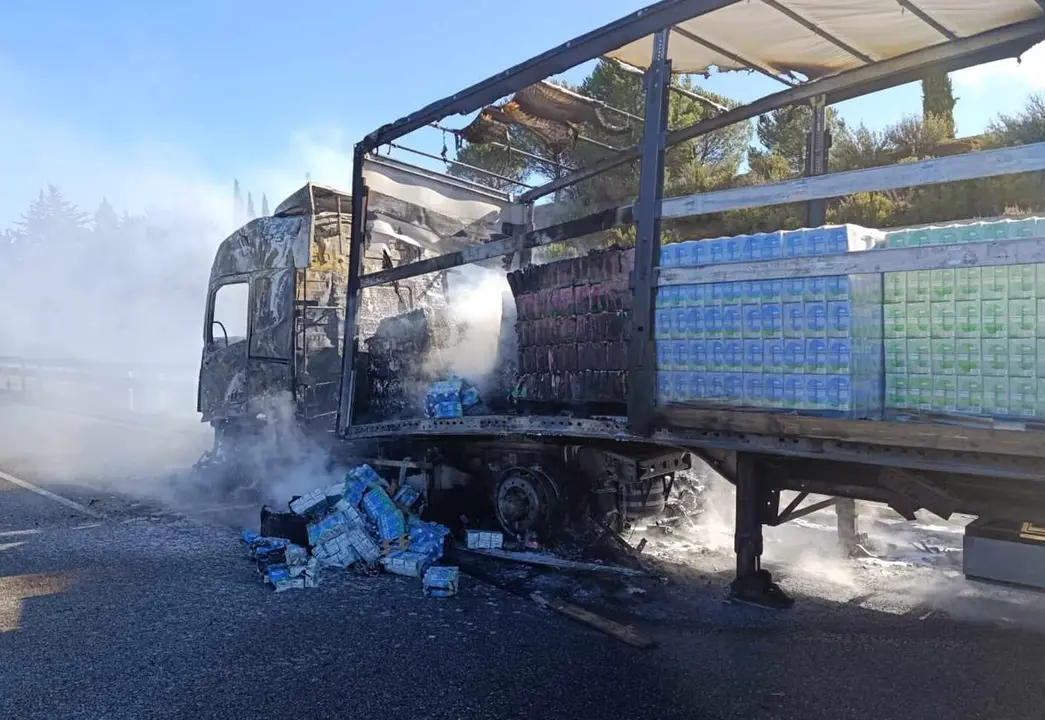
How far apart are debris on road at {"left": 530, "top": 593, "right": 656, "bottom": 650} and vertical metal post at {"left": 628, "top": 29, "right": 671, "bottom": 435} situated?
1.15 meters

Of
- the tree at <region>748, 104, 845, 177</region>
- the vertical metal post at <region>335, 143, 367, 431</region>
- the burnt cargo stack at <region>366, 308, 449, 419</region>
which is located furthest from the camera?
the tree at <region>748, 104, 845, 177</region>

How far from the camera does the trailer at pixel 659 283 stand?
13.0 ft

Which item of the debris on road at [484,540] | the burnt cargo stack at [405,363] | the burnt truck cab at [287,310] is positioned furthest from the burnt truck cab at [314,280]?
the debris on road at [484,540]

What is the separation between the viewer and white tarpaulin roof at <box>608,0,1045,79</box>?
5.25 meters

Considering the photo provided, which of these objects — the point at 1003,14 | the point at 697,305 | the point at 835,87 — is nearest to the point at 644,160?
the point at 697,305

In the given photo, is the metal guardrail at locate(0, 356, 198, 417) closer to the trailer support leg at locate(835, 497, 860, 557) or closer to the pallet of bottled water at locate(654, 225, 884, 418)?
the trailer support leg at locate(835, 497, 860, 557)

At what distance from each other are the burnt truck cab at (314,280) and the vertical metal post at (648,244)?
394 cm

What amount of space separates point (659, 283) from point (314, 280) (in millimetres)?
5090

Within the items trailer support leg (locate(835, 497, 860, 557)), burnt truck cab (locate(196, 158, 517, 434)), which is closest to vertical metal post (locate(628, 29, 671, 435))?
trailer support leg (locate(835, 497, 860, 557))

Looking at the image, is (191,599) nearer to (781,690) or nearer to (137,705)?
(137,705)

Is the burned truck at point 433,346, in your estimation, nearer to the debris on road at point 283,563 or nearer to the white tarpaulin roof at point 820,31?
the debris on road at point 283,563

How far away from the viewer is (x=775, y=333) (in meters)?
4.34

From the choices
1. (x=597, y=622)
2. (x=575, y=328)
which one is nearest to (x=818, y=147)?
(x=575, y=328)

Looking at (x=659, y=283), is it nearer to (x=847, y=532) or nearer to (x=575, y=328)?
(x=575, y=328)
